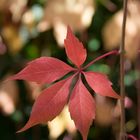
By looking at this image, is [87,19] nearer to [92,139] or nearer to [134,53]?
[134,53]

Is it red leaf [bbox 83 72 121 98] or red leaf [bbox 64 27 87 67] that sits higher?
red leaf [bbox 64 27 87 67]

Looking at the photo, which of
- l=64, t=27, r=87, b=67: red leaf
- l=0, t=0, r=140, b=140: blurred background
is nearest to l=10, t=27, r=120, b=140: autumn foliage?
l=64, t=27, r=87, b=67: red leaf

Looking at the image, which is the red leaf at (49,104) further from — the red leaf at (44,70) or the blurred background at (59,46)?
the blurred background at (59,46)

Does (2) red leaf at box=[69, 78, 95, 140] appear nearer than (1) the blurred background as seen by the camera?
Yes

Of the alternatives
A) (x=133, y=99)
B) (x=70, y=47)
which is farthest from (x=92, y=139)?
(x=70, y=47)

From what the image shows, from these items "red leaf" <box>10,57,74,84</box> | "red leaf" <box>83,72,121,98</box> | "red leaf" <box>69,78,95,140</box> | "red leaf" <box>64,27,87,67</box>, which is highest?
"red leaf" <box>64,27,87,67</box>

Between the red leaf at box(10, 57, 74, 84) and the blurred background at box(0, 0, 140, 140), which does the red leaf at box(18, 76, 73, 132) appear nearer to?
the red leaf at box(10, 57, 74, 84)

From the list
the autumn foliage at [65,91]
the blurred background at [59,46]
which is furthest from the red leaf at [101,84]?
the blurred background at [59,46]
